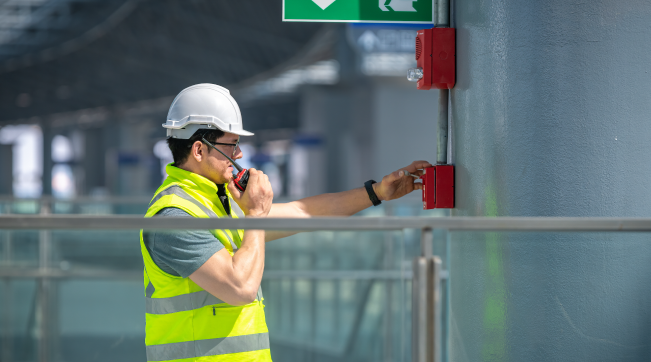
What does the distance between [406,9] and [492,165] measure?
900mm

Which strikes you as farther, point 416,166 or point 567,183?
point 416,166

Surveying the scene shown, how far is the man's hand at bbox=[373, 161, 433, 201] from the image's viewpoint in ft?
10.7

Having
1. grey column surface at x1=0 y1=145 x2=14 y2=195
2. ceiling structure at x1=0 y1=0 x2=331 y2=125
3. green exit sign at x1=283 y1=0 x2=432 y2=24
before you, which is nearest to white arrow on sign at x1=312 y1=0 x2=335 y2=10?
green exit sign at x1=283 y1=0 x2=432 y2=24

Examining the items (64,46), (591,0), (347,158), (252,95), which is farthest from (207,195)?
(252,95)

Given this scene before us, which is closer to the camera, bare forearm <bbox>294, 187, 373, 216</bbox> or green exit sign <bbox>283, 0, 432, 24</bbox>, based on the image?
green exit sign <bbox>283, 0, 432, 24</bbox>

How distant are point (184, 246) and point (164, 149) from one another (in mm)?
40001

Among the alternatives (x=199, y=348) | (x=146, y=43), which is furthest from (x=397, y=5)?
(x=146, y=43)

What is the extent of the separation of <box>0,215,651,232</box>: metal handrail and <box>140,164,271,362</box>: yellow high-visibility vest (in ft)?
0.92

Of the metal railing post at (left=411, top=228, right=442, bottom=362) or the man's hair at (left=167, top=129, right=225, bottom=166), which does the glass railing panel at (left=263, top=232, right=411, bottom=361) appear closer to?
the metal railing post at (left=411, top=228, right=442, bottom=362)

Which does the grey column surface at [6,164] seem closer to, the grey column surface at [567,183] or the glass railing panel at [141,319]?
the glass railing panel at [141,319]

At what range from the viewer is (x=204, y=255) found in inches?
90.4

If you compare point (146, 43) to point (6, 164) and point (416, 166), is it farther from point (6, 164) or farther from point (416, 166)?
point (416, 166)

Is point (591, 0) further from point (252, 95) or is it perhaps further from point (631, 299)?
point (252, 95)

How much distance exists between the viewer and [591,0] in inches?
95.0
